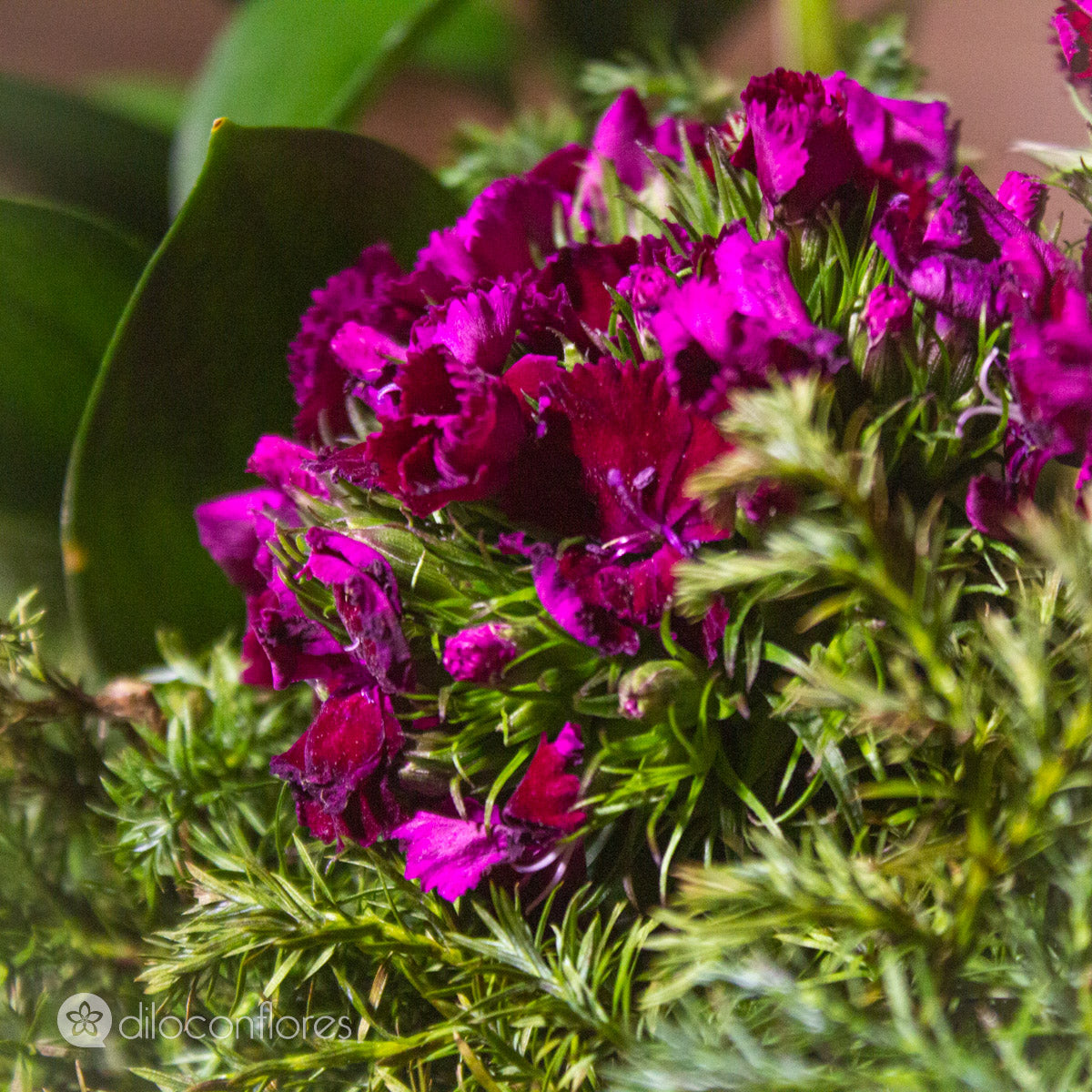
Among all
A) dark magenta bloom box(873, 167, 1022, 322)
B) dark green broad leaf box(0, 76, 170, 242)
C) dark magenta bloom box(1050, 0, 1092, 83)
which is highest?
dark magenta bloom box(1050, 0, 1092, 83)

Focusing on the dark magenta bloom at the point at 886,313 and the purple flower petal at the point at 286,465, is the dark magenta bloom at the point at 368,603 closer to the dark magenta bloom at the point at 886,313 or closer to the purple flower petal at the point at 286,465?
the purple flower petal at the point at 286,465

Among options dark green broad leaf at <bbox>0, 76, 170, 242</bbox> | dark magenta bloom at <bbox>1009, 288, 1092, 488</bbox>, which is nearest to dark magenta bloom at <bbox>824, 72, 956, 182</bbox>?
dark magenta bloom at <bbox>1009, 288, 1092, 488</bbox>

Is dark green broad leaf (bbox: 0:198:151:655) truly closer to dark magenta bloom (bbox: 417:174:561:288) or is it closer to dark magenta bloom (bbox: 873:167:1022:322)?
dark magenta bloom (bbox: 417:174:561:288)

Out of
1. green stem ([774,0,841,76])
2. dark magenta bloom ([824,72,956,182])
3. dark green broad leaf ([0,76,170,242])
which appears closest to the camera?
dark magenta bloom ([824,72,956,182])

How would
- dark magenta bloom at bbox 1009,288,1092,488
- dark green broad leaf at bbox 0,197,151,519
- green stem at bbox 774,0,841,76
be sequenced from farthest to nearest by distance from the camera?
green stem at bbox 774,0,841,76, dark green broad leaf at bbox 0,197,151,519, dark magenta bloom at bbox 1009,288,1092,488

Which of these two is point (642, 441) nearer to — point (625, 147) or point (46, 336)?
point (625, 147)

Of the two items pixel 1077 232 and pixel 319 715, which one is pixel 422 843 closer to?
pixel 319 715
